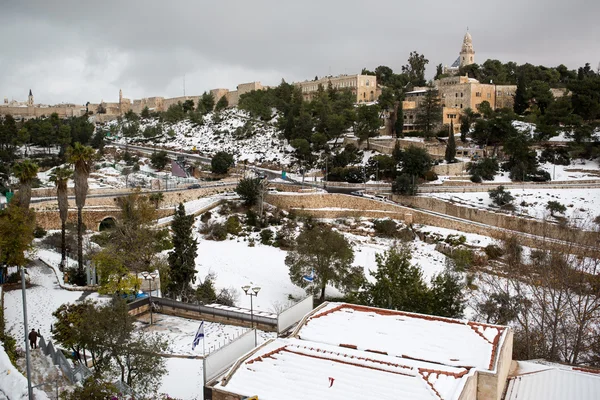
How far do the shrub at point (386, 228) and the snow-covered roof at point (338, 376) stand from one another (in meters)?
24.6

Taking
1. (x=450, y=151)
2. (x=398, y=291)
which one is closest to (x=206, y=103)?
(x=450, y=151)

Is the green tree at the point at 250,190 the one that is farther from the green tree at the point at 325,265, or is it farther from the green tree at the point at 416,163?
the green tree at the point at 325,265

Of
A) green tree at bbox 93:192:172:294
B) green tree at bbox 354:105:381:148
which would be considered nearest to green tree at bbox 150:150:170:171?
green tree at bbox 354:105:381:148

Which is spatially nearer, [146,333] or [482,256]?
[146,333]

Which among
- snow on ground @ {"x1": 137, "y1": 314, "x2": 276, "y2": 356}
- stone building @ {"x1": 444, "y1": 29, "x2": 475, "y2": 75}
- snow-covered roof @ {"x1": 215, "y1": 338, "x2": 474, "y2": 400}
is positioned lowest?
snow on ground @ {"x1": 137, "y1": 314, "x2": 276, "y2": 356}

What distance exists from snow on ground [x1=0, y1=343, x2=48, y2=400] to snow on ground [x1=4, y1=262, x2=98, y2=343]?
134 inches

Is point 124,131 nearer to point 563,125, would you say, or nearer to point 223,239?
point 223,239

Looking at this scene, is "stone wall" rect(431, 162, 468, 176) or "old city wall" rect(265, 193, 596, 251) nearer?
"old city wall" rect(265, 193, 596, 251)

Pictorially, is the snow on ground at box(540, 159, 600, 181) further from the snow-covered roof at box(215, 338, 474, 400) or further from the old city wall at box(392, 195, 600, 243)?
the snow-covered roof at box(215, 338, 474, 400)

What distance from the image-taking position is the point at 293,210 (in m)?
38.6

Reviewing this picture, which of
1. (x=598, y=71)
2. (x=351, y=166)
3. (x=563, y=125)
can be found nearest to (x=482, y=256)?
(x=351, y=166)

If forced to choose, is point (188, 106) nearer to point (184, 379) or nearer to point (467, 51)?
point (467, 51)

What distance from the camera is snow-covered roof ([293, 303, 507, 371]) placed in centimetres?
1155

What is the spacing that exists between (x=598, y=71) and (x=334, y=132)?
38.1 m
